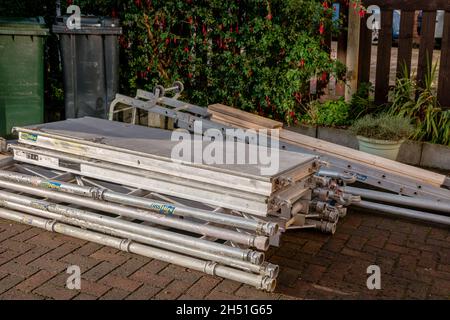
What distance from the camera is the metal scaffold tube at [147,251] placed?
3705mm

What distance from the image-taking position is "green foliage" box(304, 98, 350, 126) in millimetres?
7355

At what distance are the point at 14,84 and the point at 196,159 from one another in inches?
148

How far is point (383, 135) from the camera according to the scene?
6.23m

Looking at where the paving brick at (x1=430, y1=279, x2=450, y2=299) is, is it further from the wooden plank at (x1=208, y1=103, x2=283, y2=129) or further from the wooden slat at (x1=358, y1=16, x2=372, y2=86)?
the wooden slat at (x1=358, y1=16, x2=372, y2=86)

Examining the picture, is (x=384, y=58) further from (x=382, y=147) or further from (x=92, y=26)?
(x=92, y=26)

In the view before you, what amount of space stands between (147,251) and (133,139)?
1119mm

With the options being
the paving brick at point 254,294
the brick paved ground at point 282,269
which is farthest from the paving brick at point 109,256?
the paving brick at point 254,294

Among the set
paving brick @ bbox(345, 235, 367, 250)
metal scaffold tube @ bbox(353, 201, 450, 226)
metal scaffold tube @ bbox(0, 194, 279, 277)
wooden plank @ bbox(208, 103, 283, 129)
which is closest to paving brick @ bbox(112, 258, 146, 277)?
metal scaffold tube @ bbox(0, 194, 279, 277)

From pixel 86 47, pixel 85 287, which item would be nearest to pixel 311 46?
pixel 86 47

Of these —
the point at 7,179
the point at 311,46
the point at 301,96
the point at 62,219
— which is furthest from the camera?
the point at 301,96

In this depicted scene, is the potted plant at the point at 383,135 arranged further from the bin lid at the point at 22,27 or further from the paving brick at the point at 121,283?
the bin lid at the point at 22,27

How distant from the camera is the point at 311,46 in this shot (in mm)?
7078

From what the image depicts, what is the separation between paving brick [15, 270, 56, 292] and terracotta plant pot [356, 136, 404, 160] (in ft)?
11.9
